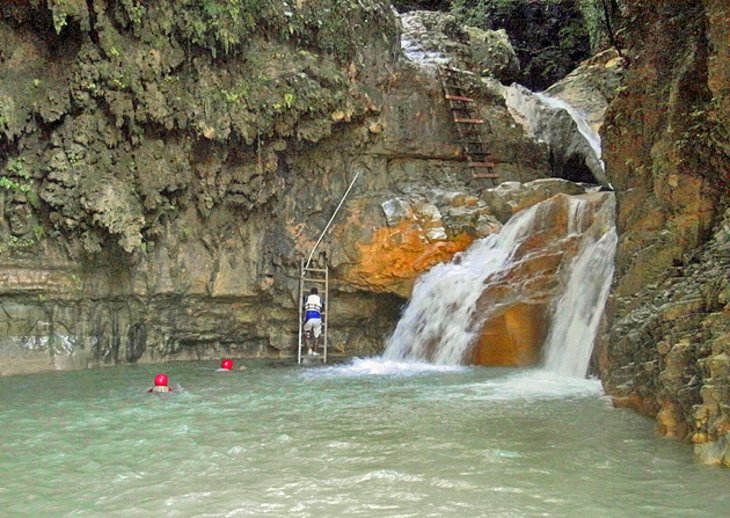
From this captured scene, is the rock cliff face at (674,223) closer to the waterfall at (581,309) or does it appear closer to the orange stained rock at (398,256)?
the waterfall at (581,309)

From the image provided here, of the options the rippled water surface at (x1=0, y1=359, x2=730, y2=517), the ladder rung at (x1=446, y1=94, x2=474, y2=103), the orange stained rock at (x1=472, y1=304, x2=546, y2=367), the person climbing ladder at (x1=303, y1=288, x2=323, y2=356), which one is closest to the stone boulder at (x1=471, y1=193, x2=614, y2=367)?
the orange stained rock at (x1=472, y1=304, x2=546, y2=367)

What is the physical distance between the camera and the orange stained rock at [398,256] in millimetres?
13414

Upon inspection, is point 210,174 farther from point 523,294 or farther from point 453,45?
point 453,45

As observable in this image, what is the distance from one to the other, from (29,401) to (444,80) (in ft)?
35.2

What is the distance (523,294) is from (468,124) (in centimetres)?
556

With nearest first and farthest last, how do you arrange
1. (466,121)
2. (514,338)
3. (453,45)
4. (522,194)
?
(514,338)
(522,194)
(466,121)
(453,45)

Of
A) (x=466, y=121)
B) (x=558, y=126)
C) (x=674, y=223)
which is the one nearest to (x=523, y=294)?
(x=674, y=223)

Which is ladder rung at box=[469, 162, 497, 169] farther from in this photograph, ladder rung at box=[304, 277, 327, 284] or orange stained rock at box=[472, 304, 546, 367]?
orange stained rock at box=[472, 304, 546, 367]

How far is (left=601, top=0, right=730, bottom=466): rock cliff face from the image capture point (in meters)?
5.64

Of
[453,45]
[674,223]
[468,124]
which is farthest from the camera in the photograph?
[453,45]

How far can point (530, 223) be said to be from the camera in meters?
12.4

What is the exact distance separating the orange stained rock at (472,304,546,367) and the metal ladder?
326cm

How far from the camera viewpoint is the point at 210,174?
12.8 meters

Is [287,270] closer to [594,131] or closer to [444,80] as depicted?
[444,80]
